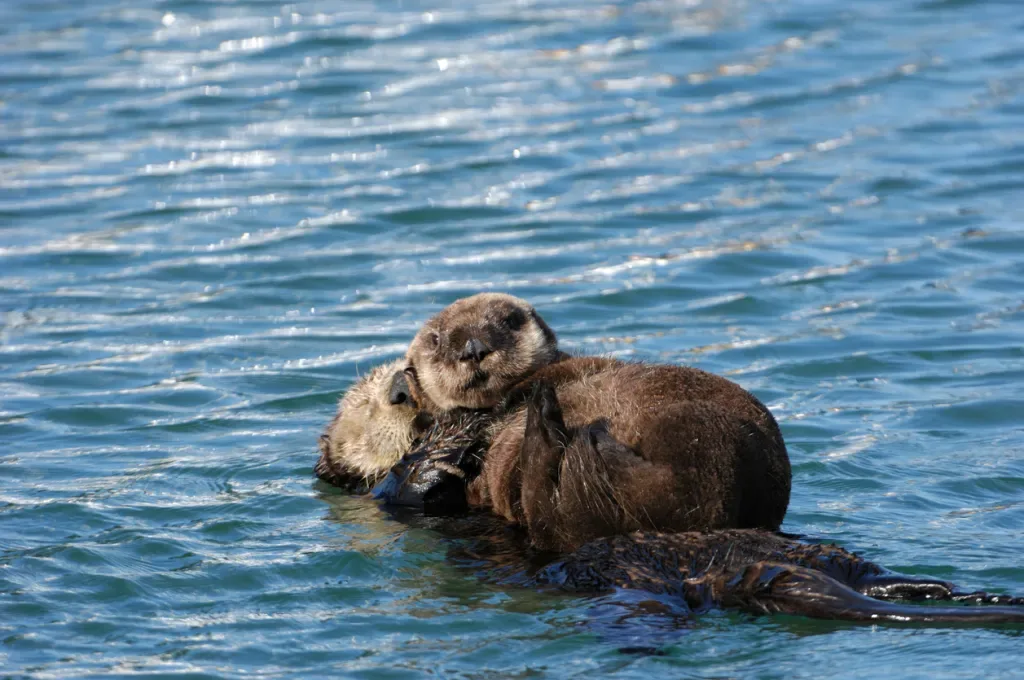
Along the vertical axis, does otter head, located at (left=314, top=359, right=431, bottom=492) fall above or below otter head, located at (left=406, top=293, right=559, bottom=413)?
below

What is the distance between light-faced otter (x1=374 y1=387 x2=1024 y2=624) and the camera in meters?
3.80

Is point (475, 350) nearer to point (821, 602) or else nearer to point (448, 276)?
point (821, 602)

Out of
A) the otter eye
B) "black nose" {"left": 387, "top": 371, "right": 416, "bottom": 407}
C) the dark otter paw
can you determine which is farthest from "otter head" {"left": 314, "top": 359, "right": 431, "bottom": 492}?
the otter eye

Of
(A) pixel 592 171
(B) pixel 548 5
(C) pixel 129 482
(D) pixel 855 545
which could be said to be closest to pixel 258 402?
(C) pixel 129 482

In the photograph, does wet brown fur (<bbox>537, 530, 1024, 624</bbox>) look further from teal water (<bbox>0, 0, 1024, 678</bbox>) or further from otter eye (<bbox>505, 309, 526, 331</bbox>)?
otter eye (<bbox>505, 309, 526, 331</bbox>)

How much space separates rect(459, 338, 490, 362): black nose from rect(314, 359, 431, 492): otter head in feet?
1.34

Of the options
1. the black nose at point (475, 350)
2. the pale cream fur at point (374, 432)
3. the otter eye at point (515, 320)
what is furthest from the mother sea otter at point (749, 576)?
the pale cream fur at point (374, 432)

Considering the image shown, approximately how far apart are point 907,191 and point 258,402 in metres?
5.36

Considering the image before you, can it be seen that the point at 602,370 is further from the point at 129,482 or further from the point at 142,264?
the point at 142,264

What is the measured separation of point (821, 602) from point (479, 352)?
182 centimetres

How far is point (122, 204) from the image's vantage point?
33.5ft

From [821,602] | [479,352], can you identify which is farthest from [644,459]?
[479,352]

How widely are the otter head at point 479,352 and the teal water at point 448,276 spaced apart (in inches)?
22.8

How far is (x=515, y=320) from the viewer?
213 inches
